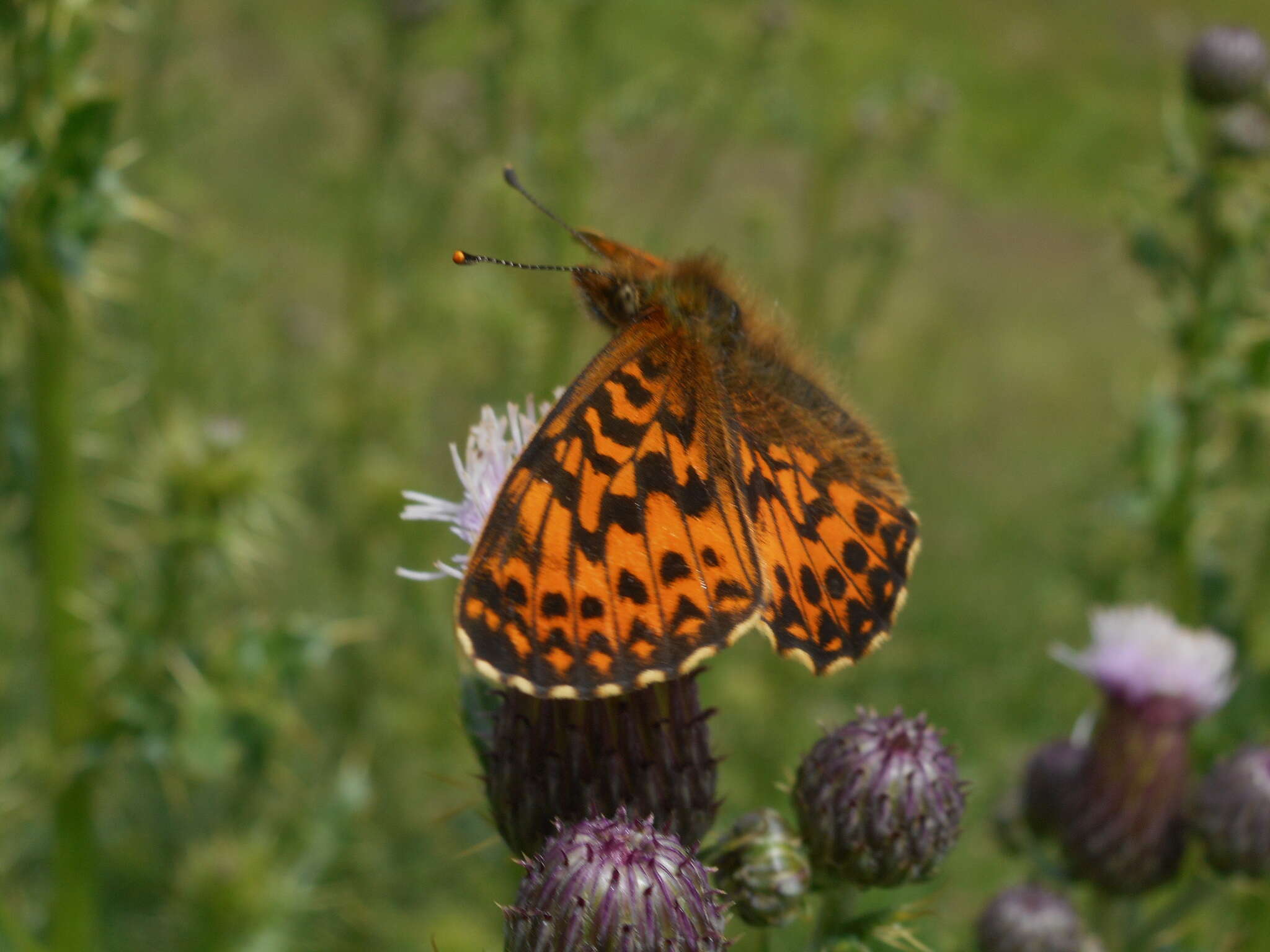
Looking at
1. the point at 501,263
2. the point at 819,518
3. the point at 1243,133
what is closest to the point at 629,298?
the point at 501,263

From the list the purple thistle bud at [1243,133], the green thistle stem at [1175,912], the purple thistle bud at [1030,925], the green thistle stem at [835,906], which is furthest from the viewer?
the purple thistle bud at [1243,133]

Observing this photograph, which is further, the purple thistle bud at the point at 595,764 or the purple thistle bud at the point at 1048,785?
the purple thistle bud at the point at 1048,785

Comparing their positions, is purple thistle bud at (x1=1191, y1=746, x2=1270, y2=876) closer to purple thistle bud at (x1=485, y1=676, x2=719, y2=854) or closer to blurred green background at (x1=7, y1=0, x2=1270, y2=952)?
blurred green background at (x1=7, y1=0, x2=1270, y2=952)

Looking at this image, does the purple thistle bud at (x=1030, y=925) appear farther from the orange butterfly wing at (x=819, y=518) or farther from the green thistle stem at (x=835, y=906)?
the orange butterfly wing at (x=819, y=518)

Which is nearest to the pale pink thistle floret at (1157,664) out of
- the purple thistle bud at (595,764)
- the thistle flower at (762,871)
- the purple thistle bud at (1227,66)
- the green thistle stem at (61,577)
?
the thistle flower at (762,871)

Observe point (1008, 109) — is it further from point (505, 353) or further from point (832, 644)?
point (832, 644)

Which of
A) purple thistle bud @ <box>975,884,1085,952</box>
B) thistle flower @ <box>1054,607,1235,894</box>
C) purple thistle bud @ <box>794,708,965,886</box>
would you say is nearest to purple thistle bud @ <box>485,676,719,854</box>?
purple thistle bud @ <box>794,708,965,886</box>
